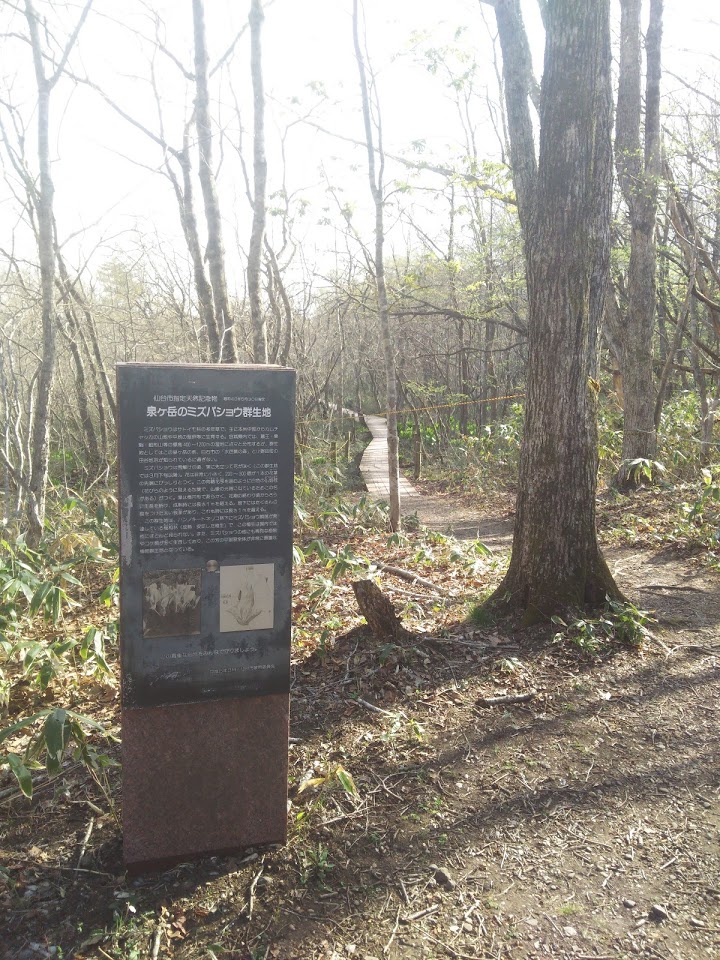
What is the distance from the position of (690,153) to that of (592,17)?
561 cm

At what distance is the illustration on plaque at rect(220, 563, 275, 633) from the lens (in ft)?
7.95

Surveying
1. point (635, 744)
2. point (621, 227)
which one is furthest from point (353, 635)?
point (621, 227)

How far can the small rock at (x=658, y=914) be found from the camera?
7.57ft

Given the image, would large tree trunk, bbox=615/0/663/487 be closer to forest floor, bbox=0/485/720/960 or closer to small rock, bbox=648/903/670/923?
forest floor, bbox=0/485/720/960

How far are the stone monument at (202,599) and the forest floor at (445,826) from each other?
0.26m

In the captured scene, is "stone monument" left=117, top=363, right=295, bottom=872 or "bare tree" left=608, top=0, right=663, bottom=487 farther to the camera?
"bare tree" left=608, top=0, right=663, bottom=487

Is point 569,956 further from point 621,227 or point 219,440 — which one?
point 621,227

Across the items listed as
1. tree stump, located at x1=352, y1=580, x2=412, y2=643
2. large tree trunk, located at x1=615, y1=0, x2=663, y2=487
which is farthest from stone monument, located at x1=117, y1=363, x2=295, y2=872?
large tree trunk, located at x1=615, y1=0, x2=663, y2=487

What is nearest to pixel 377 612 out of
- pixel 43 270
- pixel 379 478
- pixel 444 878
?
pixel 444 878

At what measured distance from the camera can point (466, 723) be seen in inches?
140

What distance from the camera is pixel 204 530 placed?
2.38 meters

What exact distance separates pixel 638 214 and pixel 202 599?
907cm

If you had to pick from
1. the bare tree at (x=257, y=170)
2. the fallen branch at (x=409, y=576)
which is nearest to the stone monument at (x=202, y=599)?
the fallen branch at (x=409, y=576)

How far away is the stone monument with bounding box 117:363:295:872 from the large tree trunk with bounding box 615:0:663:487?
757 cm
